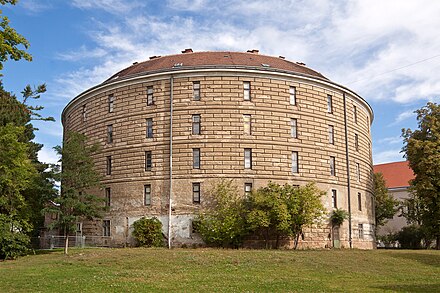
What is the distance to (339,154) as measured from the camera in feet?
151

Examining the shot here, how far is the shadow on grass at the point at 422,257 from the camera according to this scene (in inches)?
1208

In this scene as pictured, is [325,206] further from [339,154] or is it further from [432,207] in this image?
[432,207]

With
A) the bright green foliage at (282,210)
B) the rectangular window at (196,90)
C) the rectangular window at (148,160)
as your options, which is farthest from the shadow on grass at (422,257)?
the rectangular window at (148,160)

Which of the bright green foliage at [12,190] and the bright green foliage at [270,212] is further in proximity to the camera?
the bright green foliage at [270,212]

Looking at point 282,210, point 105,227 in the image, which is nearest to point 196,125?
point 282,210

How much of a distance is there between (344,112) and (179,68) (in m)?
15.6

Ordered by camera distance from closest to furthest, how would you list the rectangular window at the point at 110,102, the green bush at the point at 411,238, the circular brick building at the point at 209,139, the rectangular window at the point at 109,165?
the circular brick building at the point at 209,139
the rectangular window at the point at 109,165
the rectangular window at the point at 110,102
the green bush at the point at 411,238

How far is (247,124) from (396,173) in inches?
1703

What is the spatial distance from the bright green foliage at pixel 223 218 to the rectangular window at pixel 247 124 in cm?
438

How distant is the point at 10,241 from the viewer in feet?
111

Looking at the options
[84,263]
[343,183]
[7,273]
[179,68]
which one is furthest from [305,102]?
[7,273]

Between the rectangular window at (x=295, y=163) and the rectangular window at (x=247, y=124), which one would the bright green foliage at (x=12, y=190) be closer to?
the rectangular window at (x=247, y=124)

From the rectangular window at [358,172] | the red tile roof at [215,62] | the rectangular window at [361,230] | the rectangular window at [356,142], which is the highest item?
the red tile roof at [215,62]

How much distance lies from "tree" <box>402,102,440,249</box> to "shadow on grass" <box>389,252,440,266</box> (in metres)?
10.3
